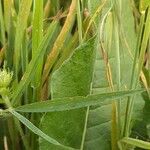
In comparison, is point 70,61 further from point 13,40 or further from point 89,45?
point 13,40

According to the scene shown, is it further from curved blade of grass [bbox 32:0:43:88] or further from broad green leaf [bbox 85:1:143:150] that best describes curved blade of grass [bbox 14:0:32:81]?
broad green leaf [bbox 85:1:143:150]

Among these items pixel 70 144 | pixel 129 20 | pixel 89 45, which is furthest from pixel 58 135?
pixel 129 20

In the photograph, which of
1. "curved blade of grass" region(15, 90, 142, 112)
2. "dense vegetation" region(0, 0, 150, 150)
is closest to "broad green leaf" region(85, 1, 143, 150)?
"dense vegetation" region(0, 0, 150, 150)

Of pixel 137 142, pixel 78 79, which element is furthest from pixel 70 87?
pixel 137 142

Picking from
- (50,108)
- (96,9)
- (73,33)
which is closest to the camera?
(50,108)

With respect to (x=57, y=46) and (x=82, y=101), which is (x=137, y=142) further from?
(x=57, y=46)

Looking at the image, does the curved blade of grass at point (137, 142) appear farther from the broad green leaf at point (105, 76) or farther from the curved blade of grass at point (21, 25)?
the curved blade of grass at point (21, 25)

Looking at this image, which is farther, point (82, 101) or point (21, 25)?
point (21, 25)
